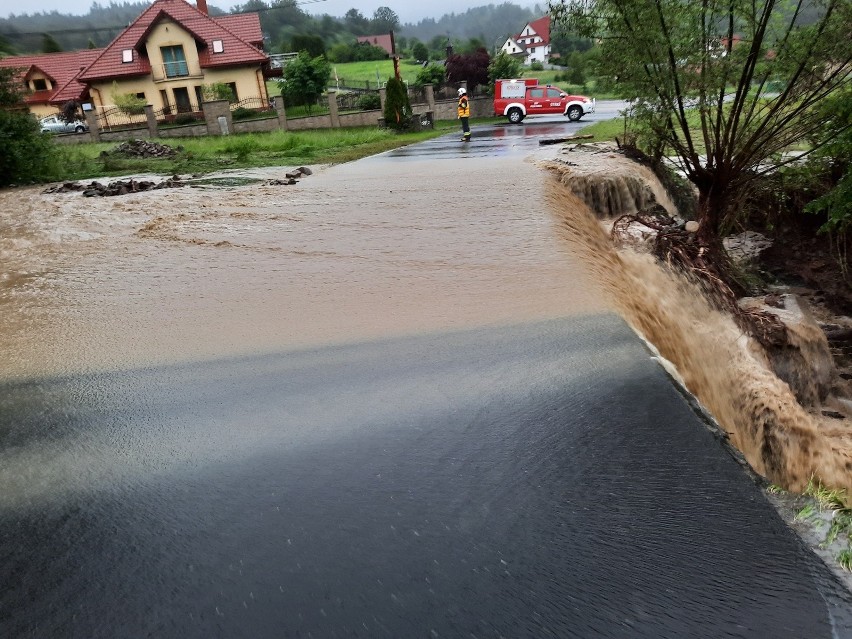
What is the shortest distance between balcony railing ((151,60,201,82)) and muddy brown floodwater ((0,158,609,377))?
90.5 feet

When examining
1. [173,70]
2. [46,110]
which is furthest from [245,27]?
[46,110]

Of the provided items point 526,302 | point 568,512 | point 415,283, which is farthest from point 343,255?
point 568,512

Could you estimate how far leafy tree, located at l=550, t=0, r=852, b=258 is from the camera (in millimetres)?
7242

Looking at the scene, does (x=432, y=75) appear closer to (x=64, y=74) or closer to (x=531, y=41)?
(x=64, y=74)

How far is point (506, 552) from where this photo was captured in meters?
2.45

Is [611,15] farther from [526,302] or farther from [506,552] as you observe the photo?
[506,552]

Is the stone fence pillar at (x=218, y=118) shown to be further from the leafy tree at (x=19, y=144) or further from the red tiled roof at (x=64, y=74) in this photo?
the leafy tree at (x=19, y=144)

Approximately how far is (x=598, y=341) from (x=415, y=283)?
1861 millimetres

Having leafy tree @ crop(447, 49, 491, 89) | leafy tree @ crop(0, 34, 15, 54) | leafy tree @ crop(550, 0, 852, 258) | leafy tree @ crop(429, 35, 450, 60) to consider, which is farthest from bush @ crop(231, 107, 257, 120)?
leafy tree @ crop(550, 0, 852, 258)

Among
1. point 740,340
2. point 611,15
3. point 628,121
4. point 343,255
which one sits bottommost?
point 740,340

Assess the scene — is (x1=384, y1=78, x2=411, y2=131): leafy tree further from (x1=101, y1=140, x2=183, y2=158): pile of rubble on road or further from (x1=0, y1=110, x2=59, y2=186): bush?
(x1=0, y1=110, x2=59, y2=186): bush

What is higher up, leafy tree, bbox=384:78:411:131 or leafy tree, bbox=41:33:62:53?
leafy tree, bbox=41:33:62:53

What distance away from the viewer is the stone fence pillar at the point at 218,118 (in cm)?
2764

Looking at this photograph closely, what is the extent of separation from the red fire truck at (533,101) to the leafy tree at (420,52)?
58.0 ft
